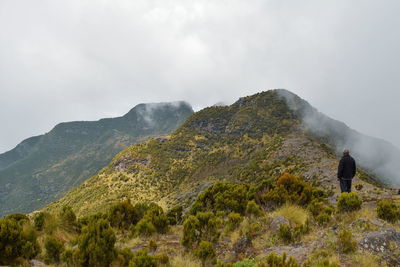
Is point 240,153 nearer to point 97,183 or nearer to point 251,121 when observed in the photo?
point 251,121

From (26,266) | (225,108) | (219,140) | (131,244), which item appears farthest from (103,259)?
(225,108)

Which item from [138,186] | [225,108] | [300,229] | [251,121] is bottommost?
[138,186]

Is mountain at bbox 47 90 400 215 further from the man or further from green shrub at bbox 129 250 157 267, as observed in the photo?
green shrub at bbox 129 250 157 267

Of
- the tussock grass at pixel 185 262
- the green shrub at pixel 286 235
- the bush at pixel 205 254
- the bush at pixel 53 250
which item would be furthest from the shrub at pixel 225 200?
the bush at pixel 53 250

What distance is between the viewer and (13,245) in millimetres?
6555

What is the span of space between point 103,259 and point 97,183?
272 feet

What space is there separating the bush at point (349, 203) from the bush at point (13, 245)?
417 inches

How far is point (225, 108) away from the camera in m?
120

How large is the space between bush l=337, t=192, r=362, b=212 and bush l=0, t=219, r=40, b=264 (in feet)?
34.7

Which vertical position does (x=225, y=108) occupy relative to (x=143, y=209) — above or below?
above

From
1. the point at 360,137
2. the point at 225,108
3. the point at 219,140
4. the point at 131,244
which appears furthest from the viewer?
the point at 360,137

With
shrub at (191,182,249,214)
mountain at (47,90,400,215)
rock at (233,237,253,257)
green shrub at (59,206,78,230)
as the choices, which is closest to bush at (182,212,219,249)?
rock at (233,237,253,257)

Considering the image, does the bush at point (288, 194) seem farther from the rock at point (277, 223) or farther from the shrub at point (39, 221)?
the shrub at point (39, 221)

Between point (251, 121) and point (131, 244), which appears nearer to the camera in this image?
point (131, 244)
